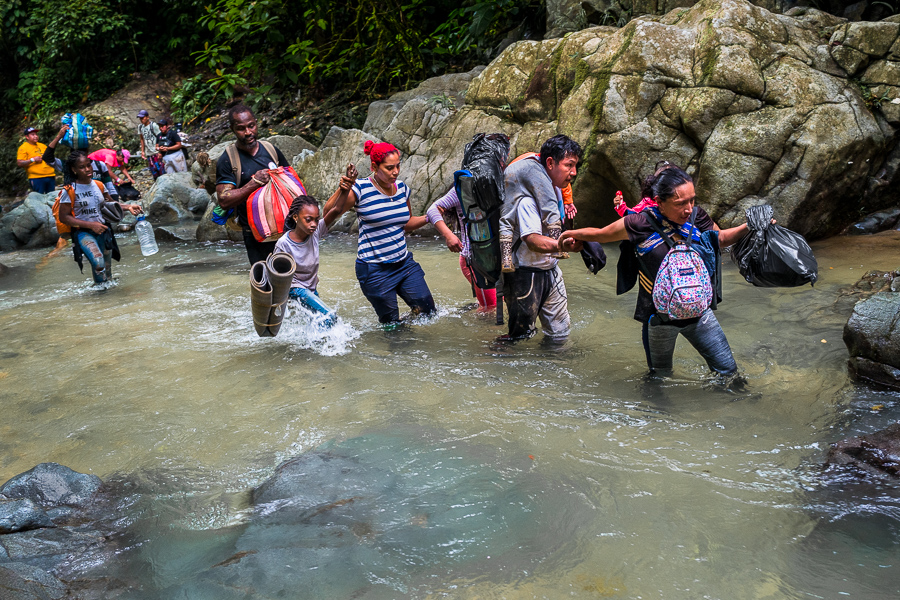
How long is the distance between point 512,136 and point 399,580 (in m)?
7.72

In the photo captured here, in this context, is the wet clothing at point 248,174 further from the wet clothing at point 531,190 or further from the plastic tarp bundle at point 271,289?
the wet clothing at point 531,190

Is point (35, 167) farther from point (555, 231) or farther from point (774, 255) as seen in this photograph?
point (774, 255)

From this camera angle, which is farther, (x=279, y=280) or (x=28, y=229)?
(x=28, y=229)

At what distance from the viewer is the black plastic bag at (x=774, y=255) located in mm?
3541

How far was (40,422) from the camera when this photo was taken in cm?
459

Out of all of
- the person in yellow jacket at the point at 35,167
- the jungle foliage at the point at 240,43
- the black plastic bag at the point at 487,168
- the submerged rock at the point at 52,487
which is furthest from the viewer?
the jungle foliage at the point at 240,43

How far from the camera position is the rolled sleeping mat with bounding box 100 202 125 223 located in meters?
8.17

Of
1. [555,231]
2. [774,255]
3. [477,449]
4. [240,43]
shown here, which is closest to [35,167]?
[240,43]

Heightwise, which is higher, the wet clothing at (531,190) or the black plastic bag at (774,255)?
the wet clothing at (531,190)

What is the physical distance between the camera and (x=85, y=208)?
7996 mm

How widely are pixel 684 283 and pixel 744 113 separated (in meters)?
4.70

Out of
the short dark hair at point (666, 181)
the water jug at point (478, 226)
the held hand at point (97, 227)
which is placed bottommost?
the water jug at point (478, 226)

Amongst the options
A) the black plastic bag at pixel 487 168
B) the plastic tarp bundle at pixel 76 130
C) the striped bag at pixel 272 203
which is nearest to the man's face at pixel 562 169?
the black plastic bag at pixel 487 168

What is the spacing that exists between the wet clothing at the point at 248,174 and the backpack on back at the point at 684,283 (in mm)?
3317
